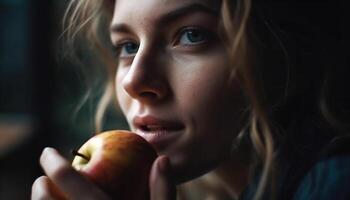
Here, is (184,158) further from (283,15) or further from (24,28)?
(24,28)

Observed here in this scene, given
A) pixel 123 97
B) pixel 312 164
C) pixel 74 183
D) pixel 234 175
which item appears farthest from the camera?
pixel 234 175

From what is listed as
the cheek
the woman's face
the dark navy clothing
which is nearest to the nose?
the woman's face

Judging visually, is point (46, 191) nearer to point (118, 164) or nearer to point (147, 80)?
point (118, 164)

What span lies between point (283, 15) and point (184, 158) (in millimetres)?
297

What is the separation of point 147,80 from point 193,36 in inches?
4.5

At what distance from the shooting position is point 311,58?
0.92 metres

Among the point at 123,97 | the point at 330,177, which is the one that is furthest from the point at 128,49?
the point at 330,177

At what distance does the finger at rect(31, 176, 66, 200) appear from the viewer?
31.0 inches

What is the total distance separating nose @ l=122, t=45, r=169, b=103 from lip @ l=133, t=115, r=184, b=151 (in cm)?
4

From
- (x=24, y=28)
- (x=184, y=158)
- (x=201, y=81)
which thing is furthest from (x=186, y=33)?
(x=24, y=28)

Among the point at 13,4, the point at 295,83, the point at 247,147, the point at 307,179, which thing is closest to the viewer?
the point at 307,179

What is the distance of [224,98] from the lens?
864 millimetres

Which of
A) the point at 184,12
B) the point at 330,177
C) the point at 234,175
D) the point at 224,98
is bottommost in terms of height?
the point at 234,175

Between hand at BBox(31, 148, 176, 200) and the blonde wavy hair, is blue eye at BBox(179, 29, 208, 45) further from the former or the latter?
hand at BBox(31, 148, 176, 200)
